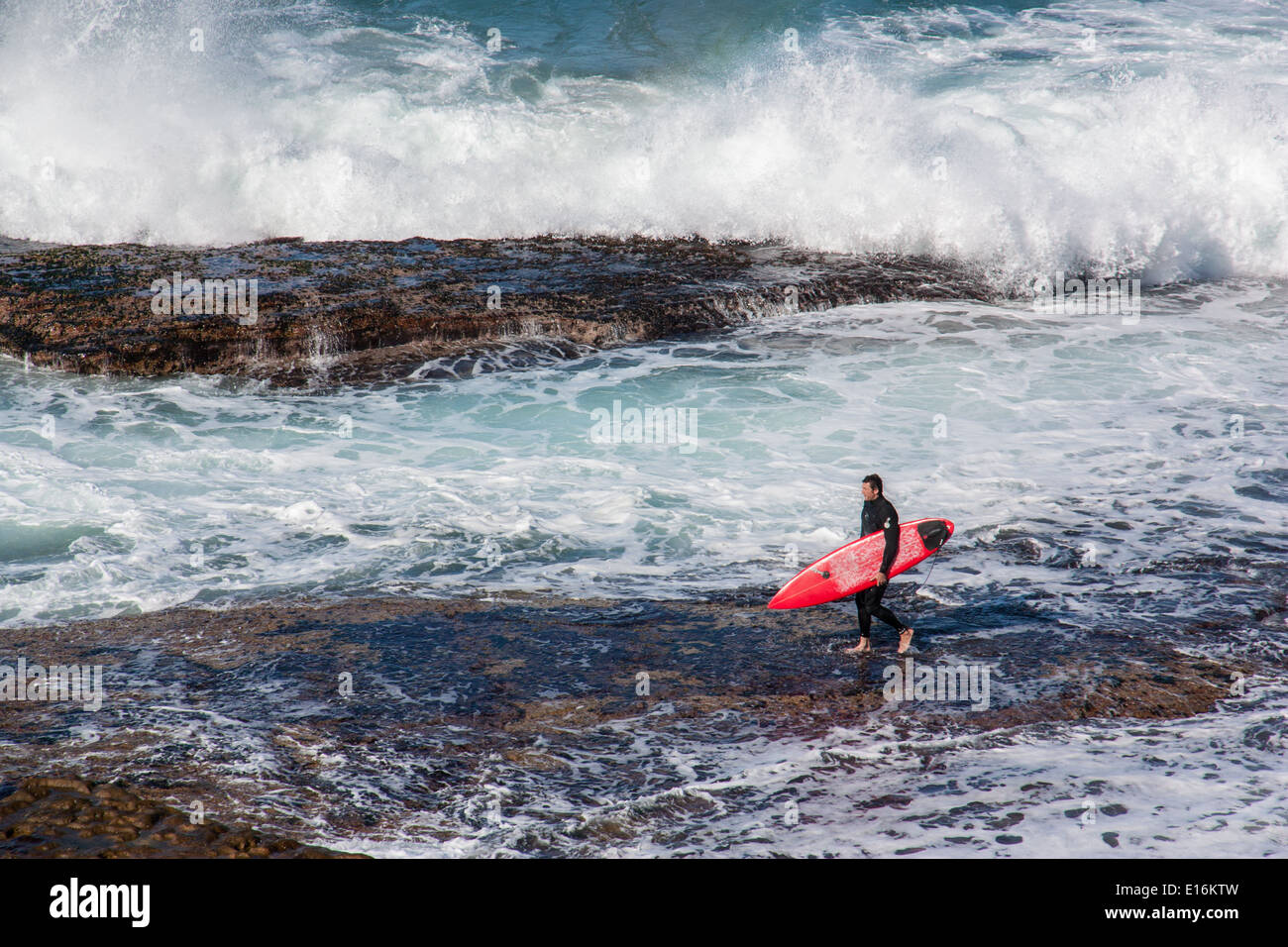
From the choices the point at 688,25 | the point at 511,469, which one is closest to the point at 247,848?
the point at 511,469

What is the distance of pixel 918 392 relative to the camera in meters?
10.8

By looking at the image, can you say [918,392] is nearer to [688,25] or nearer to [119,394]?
[119,394]

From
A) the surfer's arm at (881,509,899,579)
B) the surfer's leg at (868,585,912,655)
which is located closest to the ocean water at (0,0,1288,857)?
the surfer's leg at (868,585,912,655)

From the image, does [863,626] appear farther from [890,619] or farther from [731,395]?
[731,395]

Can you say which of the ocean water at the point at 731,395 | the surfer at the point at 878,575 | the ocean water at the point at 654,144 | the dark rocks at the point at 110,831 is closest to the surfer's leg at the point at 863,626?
the surfer at the point at 878,575

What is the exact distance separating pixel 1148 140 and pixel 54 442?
1542 cm

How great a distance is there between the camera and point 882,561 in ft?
19.7

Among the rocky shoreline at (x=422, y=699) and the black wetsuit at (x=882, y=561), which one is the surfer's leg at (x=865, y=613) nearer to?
the black wetsuit at (x=882, y=561)

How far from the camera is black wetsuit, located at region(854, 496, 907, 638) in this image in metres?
5.98

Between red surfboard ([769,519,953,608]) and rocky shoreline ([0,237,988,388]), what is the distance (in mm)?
5847

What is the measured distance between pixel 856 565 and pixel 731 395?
4.78 metres

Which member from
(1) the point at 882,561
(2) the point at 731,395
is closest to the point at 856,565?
(1) the point at 882,561

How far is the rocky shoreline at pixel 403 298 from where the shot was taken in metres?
10.9

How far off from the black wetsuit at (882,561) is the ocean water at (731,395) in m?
0.44
